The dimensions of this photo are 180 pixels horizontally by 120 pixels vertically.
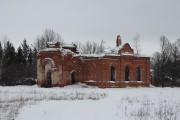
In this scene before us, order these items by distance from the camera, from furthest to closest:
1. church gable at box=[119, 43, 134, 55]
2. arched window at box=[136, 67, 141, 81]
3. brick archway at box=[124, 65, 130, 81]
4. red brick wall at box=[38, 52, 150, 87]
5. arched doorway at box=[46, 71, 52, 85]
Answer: arched window at box=[136, 67, 141, 81] < brick archway at box=[124, 65, 130, 81] < church gable at box=[119, 43, 134, 55] < arched doorway at box=[46, 71, 52, 85] < red brick wall at box=[38, 52, 150, 87]

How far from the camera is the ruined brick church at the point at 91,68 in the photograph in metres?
42.3

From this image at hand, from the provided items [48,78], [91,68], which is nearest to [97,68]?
[91,68]

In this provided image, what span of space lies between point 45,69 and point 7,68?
10.7 m

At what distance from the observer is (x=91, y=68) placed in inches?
1754

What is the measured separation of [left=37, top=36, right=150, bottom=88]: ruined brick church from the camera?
4231cm

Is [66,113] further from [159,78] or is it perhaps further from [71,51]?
[159,78]

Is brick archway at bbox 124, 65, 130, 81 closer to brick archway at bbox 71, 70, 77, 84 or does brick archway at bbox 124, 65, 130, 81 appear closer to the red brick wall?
the red brick wall

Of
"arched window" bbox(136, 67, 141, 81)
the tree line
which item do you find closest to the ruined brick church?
"arched window" bbox(136, 67, 141, 81)

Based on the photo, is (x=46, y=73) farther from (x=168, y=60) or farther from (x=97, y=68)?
(x=168, y=60)

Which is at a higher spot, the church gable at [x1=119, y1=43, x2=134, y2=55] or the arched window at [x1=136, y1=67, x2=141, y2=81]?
the church gable at [x1=119, y1=43, x2=134, y2=55]

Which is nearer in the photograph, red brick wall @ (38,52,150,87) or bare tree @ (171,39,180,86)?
red brick wall @ (38,52,150,87)

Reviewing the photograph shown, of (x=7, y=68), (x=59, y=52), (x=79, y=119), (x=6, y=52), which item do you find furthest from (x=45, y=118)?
(x=6, y=52)

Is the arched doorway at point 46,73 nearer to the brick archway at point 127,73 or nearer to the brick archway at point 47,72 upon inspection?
the brick archway at point 47,72

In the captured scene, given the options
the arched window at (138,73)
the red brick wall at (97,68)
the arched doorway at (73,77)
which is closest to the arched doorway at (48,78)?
the red brick wall at (97,68)
